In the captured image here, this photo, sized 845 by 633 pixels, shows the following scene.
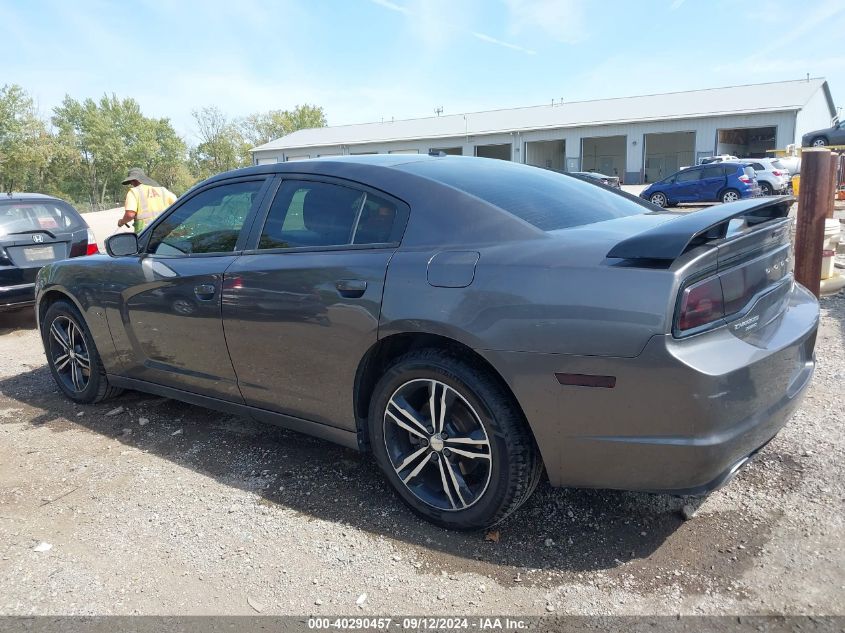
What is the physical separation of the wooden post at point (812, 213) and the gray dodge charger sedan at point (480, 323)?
3096 mm

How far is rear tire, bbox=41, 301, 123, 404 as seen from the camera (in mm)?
4582

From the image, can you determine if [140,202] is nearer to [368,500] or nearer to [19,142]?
[368,500]

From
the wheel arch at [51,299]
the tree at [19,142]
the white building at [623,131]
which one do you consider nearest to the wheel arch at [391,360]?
the wheel arch at [51,299]

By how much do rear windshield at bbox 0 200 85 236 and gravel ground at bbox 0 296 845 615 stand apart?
4678mm

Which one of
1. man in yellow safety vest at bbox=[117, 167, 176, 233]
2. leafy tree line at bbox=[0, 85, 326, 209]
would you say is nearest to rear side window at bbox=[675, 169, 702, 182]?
man in yellow safety vest at bbox=[117, 167, 176, 233]

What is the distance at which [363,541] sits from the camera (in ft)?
9.37

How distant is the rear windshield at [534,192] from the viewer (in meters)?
2.93

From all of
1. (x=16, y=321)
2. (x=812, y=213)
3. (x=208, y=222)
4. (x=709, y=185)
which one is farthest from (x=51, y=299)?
(x=709, y=185)

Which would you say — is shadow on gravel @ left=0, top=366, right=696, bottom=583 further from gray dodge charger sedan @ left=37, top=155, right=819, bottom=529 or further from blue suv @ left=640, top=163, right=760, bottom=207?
blue suv @ left=640, top=163, right=760, bottom=207

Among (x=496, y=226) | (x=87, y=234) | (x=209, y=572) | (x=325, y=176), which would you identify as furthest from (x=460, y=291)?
(x=87, y=234)

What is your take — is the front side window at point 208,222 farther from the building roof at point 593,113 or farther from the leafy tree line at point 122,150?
the leafy tree line at point 122,150

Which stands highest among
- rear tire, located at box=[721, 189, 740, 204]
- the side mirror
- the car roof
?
the car roof

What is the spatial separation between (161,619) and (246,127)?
257 ft

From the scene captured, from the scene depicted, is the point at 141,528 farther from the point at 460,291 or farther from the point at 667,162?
the point at 667,162
